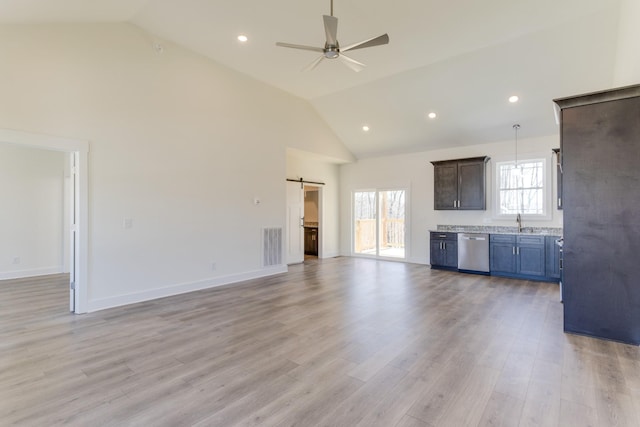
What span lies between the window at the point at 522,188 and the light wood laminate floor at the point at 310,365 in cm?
256

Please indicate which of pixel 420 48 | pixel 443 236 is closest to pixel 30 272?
pixel 420 48

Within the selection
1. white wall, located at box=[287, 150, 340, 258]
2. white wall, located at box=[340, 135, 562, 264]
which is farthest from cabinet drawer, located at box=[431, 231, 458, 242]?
white wall, located at box=[287, 150, 340, 258]

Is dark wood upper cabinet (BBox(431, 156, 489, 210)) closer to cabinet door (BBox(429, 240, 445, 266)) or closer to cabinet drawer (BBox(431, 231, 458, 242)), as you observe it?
cabinet drawer (BBox(431, 231, 458, 242))

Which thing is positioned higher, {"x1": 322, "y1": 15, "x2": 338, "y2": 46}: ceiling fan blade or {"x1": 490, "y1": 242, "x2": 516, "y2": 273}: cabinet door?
{"x1": 322, "y1": 15, "x2": 338, "y2": 46}: ceiling fan blade

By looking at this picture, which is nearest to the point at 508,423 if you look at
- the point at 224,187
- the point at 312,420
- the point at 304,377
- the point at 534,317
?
the point at 312,420

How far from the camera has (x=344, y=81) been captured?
5.97 metres

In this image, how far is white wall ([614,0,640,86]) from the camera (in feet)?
10.6

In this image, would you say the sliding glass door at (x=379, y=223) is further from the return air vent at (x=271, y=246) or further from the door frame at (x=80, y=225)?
the door frame at (x=80, y=225)

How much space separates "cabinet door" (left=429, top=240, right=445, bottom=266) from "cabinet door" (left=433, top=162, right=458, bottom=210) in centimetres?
83

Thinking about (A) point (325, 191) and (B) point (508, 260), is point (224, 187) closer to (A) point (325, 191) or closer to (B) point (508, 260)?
(A) point (325, 191)

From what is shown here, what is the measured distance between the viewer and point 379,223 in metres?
8.56

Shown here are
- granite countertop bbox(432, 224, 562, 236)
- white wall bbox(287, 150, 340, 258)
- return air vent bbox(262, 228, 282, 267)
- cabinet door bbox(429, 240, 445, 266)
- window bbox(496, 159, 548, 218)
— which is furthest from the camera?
white wall bbox(287, 150, 340, 258)

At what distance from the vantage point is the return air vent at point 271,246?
6.25 meters

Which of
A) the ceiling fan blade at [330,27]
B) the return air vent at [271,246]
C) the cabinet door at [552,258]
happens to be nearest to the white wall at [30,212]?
the return air vent at [271,246]
